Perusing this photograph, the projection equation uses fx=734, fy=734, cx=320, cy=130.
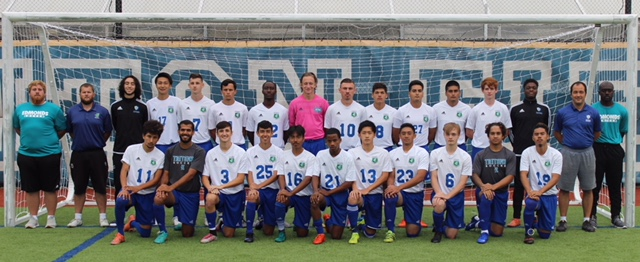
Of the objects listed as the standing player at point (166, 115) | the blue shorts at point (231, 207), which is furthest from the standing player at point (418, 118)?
the standing player at point (166, 115)

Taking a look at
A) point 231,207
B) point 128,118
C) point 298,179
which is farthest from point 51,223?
point 298,179

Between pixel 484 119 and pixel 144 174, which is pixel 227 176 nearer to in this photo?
pixel 144 174

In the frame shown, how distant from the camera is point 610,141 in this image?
7.08 meters

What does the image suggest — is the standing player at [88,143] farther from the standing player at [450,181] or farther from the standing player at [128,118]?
the standing player at [450,181]

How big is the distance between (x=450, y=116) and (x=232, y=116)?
2.14 metres

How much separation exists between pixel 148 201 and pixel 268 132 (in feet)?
4.03

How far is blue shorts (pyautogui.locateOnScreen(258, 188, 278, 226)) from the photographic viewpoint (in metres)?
6.56

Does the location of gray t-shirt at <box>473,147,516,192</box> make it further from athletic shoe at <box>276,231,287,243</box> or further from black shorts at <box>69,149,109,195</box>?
black shorts at <box>69,149,109,195</box>

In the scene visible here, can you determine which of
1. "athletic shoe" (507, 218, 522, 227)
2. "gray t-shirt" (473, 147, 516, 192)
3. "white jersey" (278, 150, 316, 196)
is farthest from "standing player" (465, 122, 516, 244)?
"white jersey" (278, 150, 316, 196)

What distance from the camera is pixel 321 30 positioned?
1021 cm

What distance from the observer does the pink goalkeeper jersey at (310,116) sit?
712 centimetres

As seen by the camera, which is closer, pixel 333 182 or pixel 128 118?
pixel 333 182

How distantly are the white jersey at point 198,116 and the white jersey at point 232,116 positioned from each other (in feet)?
0.28

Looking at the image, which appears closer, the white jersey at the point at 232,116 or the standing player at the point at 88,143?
the standing player at the point at 88,143
